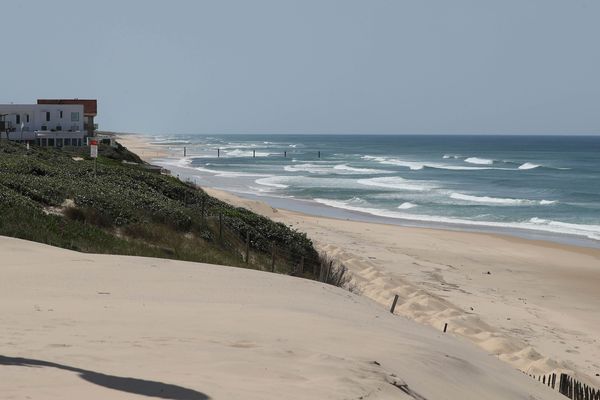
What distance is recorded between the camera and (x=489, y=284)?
24.9 m

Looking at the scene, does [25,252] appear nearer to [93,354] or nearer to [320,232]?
[93,354]

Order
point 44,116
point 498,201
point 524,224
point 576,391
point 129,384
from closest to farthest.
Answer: point 129,384 < point 576,391 < point 524,224 < point 498,201 < point 44,116

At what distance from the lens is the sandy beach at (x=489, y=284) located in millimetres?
16969

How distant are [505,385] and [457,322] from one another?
27.2ft

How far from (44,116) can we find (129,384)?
61973mm

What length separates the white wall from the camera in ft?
206

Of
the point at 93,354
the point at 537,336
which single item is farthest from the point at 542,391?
the point at 537,336

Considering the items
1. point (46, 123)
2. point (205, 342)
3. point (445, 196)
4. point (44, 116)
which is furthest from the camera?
point (44, 116)

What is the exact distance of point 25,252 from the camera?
14367 mm

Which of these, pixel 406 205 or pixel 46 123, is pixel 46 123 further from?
pixel 406 205

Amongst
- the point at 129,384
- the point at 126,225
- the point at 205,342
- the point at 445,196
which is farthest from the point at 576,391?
the point at 445,196

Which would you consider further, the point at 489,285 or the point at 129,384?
the point at 489,285

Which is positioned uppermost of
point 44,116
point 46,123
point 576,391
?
point 44,116

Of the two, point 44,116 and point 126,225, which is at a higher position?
point 44,116
